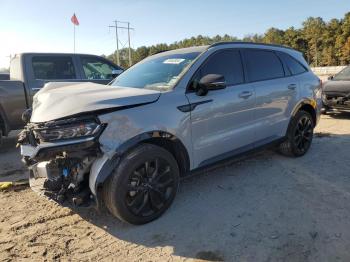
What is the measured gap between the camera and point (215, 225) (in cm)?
363

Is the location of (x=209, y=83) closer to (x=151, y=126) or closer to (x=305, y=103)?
(x=151, y=126)

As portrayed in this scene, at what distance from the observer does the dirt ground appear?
3.19 m

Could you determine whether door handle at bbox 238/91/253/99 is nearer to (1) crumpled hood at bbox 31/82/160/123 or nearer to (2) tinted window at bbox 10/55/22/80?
(1) crumpled hood at bbox 31/82/160/123

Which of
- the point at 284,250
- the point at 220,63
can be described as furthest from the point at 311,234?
the point at 220,63

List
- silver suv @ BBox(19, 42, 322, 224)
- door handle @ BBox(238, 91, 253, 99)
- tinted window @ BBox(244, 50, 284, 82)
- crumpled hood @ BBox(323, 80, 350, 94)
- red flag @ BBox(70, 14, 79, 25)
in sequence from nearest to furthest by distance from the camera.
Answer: silver suv @ BBox(19, 42, 322, 224), door handle @ BBox(238, 91, 253, 99), tinted window @ BBox(244, 50, 284, 82), crumpled hood @ BBox(323, 80, 350, 94), red flag @ BBox(70, 14, 79, 25)

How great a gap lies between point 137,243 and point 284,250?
1.33 metres

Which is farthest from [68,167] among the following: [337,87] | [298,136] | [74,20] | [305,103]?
[74,20]

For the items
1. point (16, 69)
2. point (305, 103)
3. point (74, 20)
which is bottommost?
point (305, 103)

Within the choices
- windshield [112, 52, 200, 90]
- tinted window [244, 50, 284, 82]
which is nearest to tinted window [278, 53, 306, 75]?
tinted window [244, 50, 284, 82]

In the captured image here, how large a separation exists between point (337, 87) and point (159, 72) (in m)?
6.65

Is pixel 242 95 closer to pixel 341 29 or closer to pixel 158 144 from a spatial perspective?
pixel 158 144

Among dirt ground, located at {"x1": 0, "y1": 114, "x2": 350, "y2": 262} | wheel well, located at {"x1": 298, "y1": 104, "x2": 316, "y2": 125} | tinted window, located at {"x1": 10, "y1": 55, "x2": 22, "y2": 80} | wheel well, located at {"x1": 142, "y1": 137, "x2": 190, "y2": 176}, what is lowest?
dirt ground, located at {"x1": 0, "y1": 114, "x2": 350, "y2": 262}

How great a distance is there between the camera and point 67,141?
325 centimetres

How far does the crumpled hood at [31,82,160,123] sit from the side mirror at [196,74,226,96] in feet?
1.69
